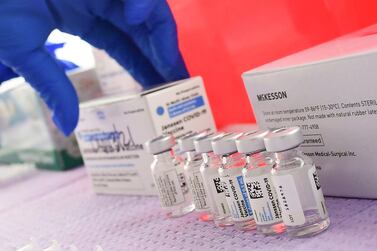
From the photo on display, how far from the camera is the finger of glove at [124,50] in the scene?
145 cm

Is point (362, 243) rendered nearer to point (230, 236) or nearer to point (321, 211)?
point (321, 211)

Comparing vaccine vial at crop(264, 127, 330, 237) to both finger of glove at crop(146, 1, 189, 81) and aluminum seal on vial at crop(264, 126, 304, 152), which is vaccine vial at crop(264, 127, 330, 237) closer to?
aluminum seal on vial at crop(264, 126, 304, 152)

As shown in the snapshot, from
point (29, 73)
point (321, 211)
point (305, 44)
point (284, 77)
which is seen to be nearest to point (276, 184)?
point (321, 211)

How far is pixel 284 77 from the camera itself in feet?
3.06

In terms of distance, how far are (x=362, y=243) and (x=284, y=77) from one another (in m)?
0.30

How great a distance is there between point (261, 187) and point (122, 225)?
41 centimetres

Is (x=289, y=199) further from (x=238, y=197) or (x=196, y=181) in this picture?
(x=196, y=181)

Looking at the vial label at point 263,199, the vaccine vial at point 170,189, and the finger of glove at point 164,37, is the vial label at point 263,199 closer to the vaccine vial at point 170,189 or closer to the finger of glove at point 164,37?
the vaccine vial at point 170,189

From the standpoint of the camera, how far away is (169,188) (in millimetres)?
1137

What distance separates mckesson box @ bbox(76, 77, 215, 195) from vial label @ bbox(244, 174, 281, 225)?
396 mm

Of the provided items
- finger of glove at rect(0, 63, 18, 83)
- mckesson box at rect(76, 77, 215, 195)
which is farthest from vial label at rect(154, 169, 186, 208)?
finger of glove at rect(0, 63, 18, 83)

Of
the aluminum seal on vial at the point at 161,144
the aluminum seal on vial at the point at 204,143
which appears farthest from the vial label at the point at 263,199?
the aluminum seal on vial at the point at 161,144

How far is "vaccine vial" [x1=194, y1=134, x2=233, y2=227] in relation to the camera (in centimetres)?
97

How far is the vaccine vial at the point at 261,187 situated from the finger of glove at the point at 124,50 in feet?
2.14
